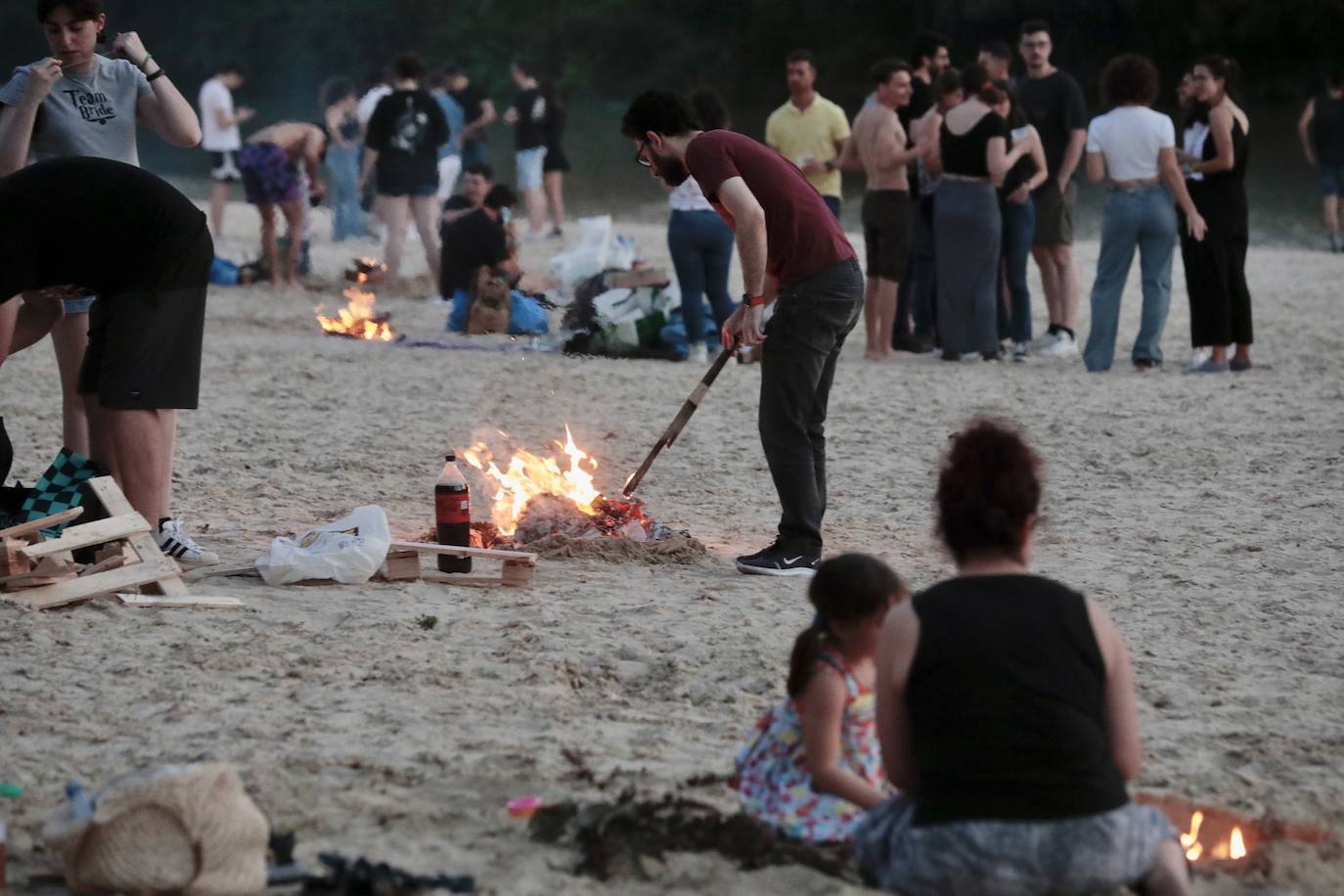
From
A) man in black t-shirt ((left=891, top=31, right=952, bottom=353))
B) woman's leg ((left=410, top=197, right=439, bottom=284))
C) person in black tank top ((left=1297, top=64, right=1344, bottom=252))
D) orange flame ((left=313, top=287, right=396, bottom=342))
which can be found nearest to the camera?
man in black t-shirt ((left=891, top=31, right=952, bottom=353))

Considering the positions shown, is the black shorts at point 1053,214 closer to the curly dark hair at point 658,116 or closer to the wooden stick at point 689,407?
the wooden stick at point 689,407

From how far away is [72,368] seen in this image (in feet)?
22.2

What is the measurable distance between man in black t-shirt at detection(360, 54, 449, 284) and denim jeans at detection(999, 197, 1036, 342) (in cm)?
578

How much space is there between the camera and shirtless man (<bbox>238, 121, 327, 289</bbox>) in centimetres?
1525

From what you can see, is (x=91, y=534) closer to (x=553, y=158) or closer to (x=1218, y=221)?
(x=1218, y=221)

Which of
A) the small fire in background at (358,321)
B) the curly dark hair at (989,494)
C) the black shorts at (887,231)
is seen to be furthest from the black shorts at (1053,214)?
the curly dark hair at (989,494)

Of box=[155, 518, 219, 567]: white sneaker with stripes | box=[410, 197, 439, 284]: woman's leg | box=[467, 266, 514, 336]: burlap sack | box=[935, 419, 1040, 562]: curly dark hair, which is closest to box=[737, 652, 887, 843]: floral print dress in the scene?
box=[935, 419, 1040, 562]: curly dark hair

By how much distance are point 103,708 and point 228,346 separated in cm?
780

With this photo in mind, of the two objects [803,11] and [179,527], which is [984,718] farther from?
[803,11]

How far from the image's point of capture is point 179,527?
649 centimetres

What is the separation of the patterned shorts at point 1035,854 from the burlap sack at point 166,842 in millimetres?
1307

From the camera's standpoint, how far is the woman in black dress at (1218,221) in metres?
11.0

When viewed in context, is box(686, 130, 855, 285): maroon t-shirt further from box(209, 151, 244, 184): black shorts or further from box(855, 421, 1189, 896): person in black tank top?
box(209, 151, 244, 184): black shorts

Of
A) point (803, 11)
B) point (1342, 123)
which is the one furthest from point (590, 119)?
point (1342, 123)
